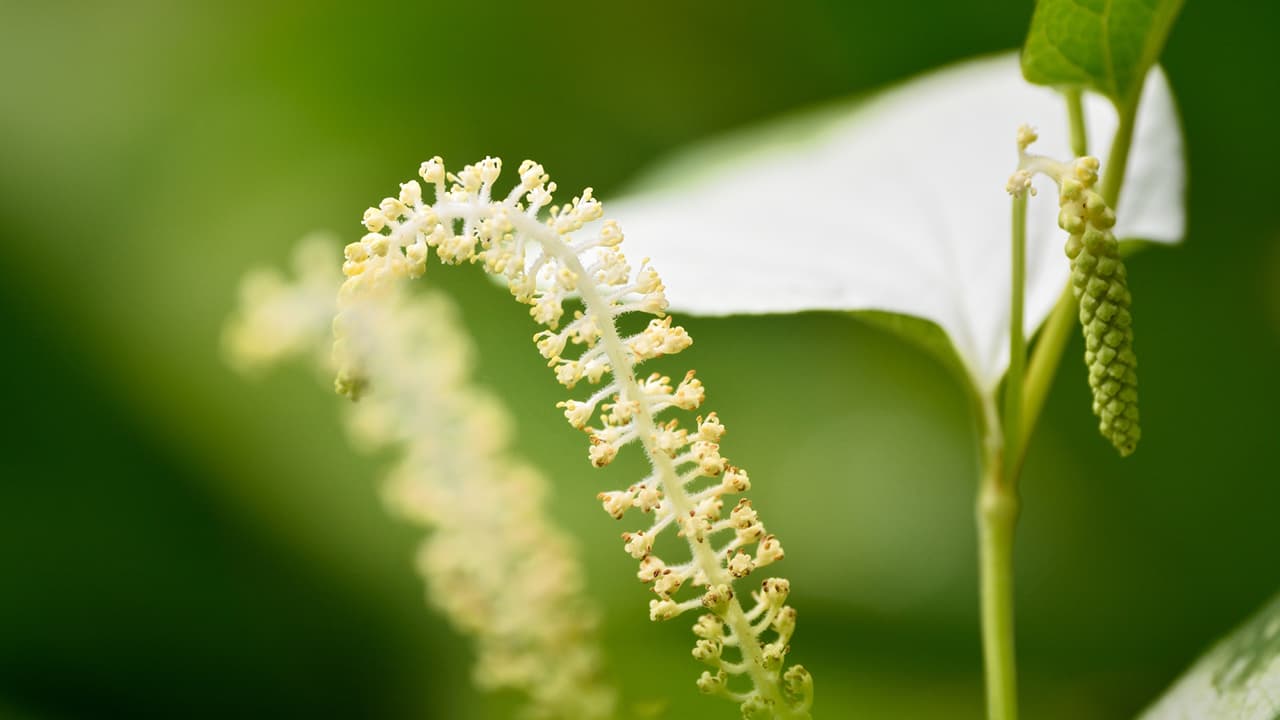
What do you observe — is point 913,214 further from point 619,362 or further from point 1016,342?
point 619,362

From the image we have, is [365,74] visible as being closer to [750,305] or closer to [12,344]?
[12,344]

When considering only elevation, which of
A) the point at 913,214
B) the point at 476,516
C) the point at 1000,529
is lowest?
the point at 1000,529

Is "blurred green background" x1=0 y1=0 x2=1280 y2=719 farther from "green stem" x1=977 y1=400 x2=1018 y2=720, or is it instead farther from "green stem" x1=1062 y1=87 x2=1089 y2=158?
"green stem" x1=1062 y1=87 x2=1089 y2=158

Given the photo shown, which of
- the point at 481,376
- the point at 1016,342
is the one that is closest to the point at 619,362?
the point at 1016,342

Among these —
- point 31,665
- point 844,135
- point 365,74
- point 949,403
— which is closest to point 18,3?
point 365,74

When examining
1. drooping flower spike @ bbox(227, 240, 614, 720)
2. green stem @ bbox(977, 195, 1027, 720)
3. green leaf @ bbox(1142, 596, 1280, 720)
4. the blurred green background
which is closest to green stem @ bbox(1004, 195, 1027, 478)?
green stem @ bbox(977, 195, 1027, 720)

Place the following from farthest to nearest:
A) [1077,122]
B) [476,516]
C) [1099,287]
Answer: [476,516], [1077,122], [1099,287]
